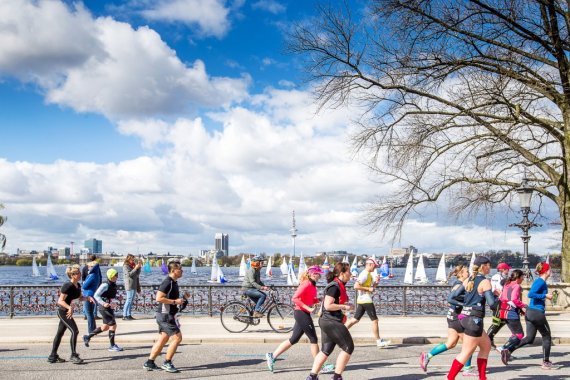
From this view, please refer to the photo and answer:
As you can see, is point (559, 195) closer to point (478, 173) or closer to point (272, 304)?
point (478, 173)

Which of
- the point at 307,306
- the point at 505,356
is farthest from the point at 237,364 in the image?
the point at 505,356

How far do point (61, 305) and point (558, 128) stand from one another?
16814 millimetres

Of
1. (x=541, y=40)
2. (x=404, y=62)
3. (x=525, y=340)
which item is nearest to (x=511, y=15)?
(x=541, y=40)

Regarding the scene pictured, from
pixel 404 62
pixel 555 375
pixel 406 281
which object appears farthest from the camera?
pixel 406 281

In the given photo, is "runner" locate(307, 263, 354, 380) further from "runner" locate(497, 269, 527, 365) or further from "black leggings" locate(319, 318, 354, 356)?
"runner" locate(497, 269, 527, 365)

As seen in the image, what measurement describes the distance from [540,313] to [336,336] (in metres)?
4.29

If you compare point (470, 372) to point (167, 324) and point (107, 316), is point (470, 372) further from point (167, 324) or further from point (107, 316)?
point (107, 316)

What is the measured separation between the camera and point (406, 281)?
8000 cm

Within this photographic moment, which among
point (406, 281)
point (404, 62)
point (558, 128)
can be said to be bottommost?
point (406, 281)

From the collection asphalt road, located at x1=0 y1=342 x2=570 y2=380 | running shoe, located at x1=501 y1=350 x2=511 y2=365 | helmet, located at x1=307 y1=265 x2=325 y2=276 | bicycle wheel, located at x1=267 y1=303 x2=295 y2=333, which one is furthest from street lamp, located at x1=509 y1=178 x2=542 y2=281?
helmet, located at x1=307 y1=265 x2=325 y2=276

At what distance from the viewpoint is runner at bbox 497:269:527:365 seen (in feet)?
38.7

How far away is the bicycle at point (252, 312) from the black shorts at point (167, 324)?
477cm

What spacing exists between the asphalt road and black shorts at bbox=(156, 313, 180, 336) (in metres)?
0.68

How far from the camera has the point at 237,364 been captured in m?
11.7
